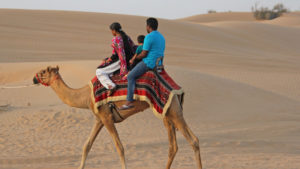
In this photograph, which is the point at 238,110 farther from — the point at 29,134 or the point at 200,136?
the point at 29,134

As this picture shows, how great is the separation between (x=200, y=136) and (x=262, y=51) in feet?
88.8

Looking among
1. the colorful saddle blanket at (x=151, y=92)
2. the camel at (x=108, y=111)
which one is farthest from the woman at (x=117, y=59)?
the camel at (x=108, y=111)

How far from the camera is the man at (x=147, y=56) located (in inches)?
296

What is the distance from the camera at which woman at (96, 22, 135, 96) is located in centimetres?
764

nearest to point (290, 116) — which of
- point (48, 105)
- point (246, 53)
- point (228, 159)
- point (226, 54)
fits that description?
point (228, 159)

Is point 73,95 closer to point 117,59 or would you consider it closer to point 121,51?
point 117,59

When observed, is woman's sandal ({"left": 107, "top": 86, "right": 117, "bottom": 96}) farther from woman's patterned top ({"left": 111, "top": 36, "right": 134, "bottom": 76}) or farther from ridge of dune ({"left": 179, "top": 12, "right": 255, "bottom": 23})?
ridge of dune ({"left": 179, "top": 12, "right": 255, "bottom": 23})

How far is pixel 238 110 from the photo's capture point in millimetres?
14992

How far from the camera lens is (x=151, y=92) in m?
7.60

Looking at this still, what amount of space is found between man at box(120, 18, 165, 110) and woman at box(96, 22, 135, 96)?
0.25 meters

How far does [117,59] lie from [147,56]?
22.2 inches

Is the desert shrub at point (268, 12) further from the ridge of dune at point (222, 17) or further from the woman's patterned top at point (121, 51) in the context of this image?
the woman's patterned top at point (121, 51)

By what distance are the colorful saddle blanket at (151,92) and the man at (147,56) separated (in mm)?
97

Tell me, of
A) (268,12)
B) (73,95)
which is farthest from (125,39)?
(268,12)
